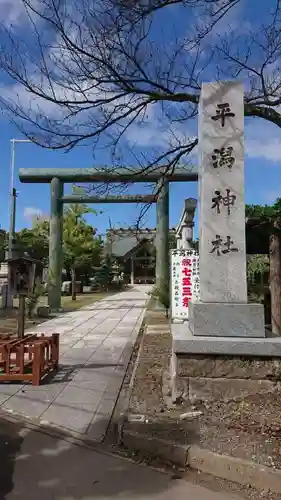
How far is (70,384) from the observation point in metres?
6.94

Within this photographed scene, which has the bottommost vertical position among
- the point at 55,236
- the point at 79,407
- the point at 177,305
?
the point at 79,407

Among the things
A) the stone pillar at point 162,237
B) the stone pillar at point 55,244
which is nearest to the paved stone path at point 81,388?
the stone pillar at point 55,244

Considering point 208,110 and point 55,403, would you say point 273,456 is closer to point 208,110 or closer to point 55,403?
point 55,403

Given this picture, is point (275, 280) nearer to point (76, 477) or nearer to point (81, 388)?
point (81, 388)

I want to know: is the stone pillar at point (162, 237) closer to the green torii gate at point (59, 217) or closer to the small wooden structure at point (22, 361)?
the green torii gate at point (59, 217)

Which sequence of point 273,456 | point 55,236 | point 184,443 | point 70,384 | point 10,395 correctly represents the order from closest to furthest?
1. point 273,456
2. point 184,443
3. point 10,395
4. point 70,384
5. point 55,236

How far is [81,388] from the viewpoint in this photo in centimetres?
673

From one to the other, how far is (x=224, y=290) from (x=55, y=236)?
13.9 m

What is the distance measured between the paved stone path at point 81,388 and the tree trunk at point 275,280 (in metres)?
2.84

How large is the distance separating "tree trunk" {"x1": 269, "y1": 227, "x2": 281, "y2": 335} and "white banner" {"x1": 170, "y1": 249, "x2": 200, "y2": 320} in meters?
4.05

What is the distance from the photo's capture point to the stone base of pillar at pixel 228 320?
17.2 feet

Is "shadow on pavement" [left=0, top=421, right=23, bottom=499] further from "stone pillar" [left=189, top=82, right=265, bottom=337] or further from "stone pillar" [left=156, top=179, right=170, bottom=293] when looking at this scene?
"stone pillar" [left=156, top=179, right=170, bottom=293]

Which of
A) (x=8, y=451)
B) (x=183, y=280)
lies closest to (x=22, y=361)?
(x=8, y=451)

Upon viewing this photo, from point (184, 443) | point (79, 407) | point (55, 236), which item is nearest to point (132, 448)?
point (184, 443)
